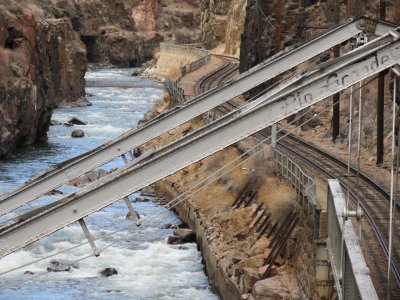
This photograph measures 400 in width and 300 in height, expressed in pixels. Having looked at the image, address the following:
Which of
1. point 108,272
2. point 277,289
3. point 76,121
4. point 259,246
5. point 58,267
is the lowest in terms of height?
point 76,121

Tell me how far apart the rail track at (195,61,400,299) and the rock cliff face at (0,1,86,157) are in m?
23.5

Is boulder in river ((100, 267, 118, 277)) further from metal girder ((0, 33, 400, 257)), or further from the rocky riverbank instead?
metal girder ((0, 33, 400, 257))

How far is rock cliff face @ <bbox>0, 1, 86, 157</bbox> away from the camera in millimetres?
65625

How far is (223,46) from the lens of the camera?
5089 inches

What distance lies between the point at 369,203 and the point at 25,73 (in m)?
45.3

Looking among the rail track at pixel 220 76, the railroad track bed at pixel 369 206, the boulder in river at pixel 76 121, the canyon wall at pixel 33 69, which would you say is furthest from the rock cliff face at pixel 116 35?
the railroad track bed at pixel 369 206

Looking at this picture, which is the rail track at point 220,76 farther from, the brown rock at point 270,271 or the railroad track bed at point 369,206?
the brown rock at point 270,271

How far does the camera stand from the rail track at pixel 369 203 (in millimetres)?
20094

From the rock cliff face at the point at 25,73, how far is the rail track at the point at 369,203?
23496 millimetres

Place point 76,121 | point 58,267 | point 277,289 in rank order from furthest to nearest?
1. point 76,121
2. point 58,267
3. point 277,289

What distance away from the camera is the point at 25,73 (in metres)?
70.0

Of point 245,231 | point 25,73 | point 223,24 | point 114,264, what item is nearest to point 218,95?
point 245,231

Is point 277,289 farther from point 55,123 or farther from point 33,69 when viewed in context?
point 55,123

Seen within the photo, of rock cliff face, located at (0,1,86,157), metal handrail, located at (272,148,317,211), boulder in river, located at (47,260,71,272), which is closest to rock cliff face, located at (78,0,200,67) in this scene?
rock cliff face, located at (0,1,86,157)
